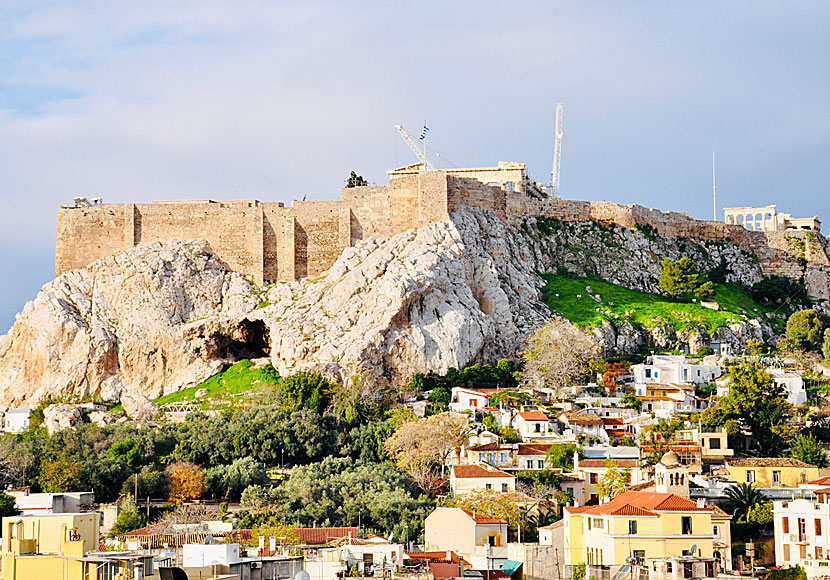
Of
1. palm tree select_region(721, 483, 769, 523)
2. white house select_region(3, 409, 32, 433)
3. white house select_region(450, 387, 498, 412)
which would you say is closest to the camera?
palm tree select_region(721, 483, 769, 523)

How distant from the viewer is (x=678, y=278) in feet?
318

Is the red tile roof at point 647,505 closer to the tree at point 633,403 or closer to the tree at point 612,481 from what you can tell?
the tree at point 612,481

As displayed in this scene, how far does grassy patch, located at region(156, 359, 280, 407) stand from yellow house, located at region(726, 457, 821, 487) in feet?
87.4

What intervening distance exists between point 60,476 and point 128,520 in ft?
22.2

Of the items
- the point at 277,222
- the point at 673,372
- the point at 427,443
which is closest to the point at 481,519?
the point at 427,443

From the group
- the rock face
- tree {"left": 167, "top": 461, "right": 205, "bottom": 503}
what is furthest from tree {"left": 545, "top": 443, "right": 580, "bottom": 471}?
the rock face

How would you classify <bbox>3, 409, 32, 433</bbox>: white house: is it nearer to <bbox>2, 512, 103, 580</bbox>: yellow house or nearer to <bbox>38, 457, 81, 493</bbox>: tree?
<bbox>38, 457, 81, 493</bbox>: tree

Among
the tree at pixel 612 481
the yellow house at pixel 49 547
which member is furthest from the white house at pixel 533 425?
the yellow house at pixel 49 547

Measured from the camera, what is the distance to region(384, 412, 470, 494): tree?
70.3 m

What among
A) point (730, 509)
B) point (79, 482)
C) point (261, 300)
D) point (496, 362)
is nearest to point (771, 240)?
point (496, 362)

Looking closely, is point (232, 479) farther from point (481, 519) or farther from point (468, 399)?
point (481, 519)

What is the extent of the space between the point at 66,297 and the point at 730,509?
1763 inches

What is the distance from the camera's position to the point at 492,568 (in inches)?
2040

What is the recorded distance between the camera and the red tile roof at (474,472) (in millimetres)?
65938
